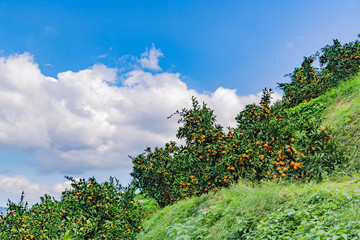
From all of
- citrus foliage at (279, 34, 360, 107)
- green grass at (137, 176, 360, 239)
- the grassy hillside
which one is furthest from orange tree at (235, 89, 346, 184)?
citrus foliage at (279, 34, 360, 107)

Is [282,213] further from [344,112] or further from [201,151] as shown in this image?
[344,112]

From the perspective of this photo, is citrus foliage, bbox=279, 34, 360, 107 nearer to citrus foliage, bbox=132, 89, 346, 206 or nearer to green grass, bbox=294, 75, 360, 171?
green grass, bbox=294, 75, 360, 171

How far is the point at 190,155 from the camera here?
8531mm

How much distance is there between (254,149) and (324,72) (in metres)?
8.20

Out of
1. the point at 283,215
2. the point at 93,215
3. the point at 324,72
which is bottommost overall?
the point at 283,215

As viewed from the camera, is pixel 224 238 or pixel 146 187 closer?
pixel 224 238

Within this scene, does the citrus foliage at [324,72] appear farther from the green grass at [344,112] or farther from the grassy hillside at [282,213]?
the grassy hillside at [282,213]

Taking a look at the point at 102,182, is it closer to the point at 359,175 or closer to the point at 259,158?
the point at 259,158

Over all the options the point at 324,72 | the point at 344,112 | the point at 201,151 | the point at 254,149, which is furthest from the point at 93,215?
the point at 324,72

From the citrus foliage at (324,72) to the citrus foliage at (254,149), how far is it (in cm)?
460

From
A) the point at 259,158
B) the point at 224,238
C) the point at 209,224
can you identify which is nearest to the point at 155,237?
the point at 209,224

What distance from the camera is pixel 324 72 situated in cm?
1386

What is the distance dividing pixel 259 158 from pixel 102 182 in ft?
13.7

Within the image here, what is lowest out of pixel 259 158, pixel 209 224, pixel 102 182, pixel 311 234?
pixel 311 234
